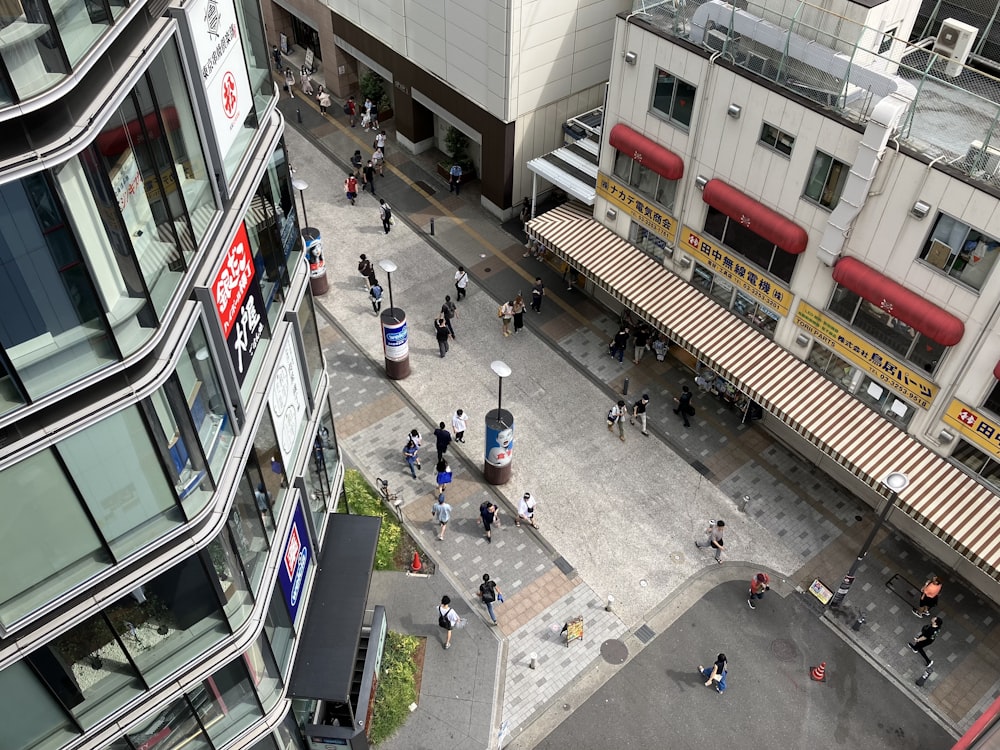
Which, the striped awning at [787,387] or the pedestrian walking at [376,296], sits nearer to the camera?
the striped awning at [787,387]

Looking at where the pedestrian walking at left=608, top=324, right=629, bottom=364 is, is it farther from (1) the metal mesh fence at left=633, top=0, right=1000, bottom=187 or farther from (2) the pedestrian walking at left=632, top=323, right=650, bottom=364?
(1) the metal mesh fence at left=633, top=0, right=1000, bottom=187

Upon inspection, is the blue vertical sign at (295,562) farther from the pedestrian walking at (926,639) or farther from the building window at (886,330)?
the pedestrian walking at (926,639)

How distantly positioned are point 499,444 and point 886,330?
10.7m

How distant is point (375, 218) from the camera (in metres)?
34.5

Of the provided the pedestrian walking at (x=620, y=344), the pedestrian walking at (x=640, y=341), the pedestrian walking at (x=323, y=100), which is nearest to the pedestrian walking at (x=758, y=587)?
the pedestrian walking at (x=640, y=341)

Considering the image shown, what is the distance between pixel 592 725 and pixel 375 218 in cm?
2206

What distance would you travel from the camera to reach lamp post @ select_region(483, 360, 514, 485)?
23.2m

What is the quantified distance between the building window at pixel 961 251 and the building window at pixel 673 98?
7.65m

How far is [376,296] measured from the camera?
29734mm

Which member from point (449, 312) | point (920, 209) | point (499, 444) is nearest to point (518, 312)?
point (449, 312)

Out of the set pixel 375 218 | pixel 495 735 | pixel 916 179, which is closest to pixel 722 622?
pixel 495 735

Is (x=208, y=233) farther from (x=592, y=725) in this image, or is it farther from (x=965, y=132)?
(x=965, y=132)

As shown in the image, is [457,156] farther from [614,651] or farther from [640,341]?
[614,651]

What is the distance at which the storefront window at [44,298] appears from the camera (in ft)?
27.5
